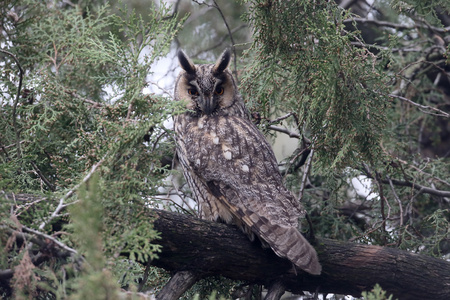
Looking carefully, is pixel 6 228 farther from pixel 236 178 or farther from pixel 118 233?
pixel 236 178

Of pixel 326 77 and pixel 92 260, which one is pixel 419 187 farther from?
pixel 92 260

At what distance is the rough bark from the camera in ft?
7.48

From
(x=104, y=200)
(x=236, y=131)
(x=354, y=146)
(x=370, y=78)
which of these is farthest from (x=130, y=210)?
(x=370, y=78)

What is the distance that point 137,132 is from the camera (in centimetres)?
181

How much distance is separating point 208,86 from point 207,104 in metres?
0.11

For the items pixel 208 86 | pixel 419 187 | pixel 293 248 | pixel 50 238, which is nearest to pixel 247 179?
pixel 293 248

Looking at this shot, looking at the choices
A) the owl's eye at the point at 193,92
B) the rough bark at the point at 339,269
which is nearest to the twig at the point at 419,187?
the rough bark at the point at 339,269

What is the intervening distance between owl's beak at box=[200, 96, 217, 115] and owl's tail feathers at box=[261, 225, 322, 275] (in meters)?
0.93

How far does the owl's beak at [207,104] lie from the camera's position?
2854 mm

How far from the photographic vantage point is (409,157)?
3.47 metres

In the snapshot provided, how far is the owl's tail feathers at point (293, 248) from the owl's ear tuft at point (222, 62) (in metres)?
1.15

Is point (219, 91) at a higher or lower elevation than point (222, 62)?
lower

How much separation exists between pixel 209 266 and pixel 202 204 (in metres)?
0.59

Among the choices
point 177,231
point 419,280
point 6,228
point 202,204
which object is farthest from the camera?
point 202,204
